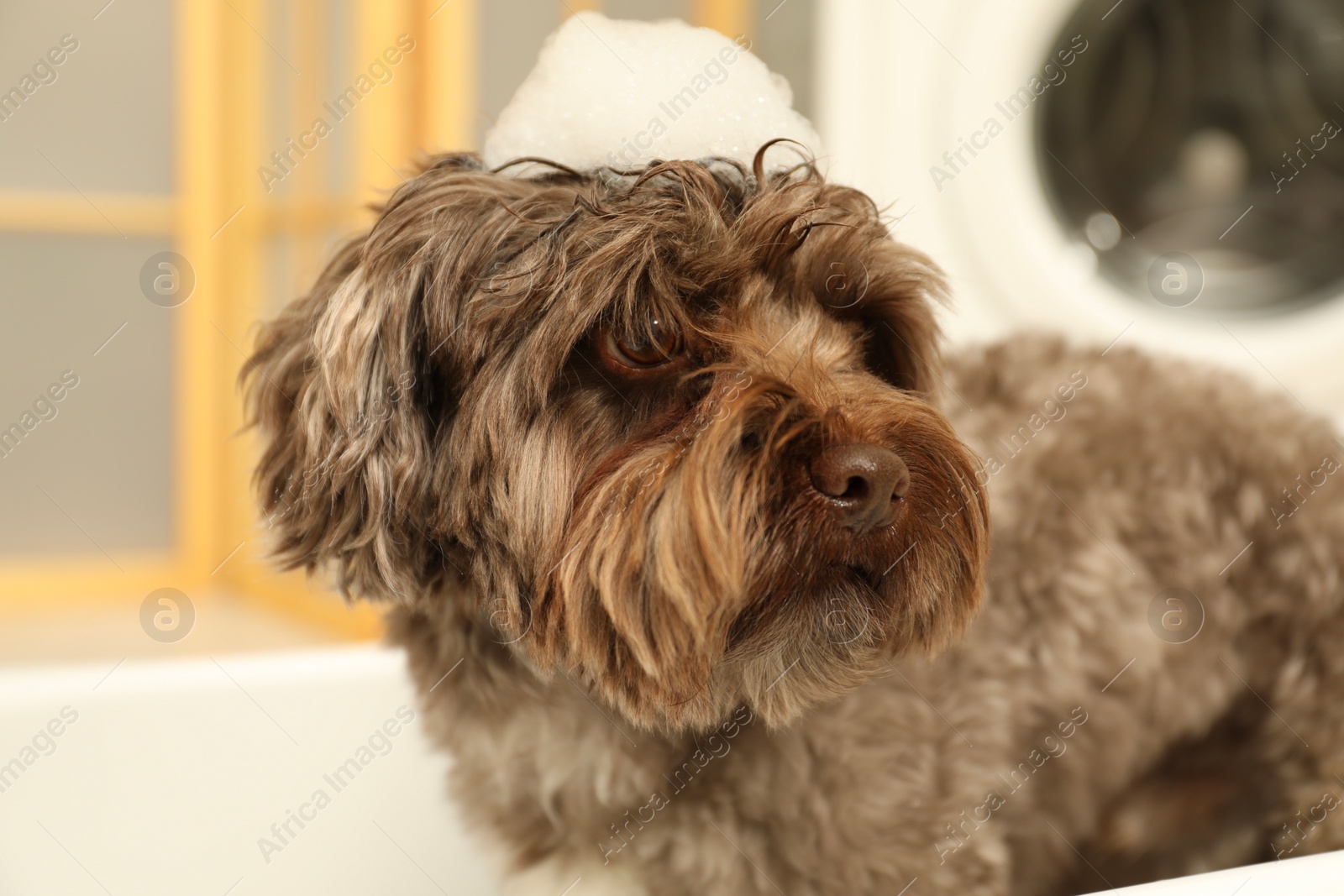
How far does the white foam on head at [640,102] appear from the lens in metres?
1.29

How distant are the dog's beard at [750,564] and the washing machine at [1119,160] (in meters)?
1.62

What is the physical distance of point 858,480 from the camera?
3.17ft

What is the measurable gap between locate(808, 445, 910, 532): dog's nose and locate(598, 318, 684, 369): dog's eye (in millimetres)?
227

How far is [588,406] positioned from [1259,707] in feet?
3.67

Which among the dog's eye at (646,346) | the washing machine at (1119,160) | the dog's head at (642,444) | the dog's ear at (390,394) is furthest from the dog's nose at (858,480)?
the washing machine at (1119,160)

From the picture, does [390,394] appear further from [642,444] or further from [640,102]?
[640,102]

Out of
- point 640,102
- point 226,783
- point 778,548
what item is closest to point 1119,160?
point 640,102

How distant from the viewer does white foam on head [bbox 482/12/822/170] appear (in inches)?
50.9

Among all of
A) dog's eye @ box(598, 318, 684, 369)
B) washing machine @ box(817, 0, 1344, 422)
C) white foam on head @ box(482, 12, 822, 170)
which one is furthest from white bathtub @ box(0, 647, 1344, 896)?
washing machine @ box(817, 0, 1344, 422)

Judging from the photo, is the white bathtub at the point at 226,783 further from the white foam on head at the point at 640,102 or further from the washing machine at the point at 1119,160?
the washing machine at the point at 1119,160

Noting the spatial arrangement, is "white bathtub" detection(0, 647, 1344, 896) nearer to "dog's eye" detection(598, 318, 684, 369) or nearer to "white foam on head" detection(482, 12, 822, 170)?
"dog's eye" detection(598, 318, 684, 369)

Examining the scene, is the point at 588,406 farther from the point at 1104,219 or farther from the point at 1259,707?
the point at 1104,219

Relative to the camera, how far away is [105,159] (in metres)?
3.82

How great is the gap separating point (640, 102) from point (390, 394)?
473 mm
